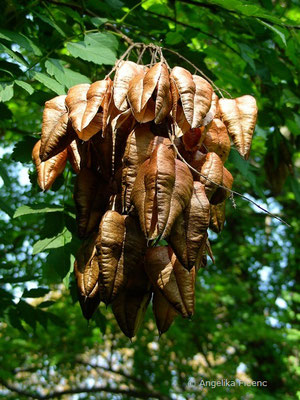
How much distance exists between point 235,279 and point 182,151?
7504mm

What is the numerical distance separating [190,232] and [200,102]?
0.34m

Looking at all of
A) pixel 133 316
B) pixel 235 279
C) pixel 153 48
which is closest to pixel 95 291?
pixel 133 316

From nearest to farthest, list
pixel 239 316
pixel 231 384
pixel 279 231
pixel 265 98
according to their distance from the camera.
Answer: pixel 265 98 → pixel 231 384 → pixel 239 316 → pixel 279 231

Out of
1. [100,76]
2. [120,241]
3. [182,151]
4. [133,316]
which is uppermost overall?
[182,151]

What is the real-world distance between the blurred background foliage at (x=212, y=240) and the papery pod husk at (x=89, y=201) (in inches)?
18.7

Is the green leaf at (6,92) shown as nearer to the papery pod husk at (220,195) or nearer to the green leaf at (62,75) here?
the green leaf at (62,75)

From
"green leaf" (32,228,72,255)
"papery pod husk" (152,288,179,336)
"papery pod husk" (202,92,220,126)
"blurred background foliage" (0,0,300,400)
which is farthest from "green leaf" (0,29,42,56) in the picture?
"papery pod husk" (152,288,179,336)

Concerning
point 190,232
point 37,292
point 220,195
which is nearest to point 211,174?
point 220,195

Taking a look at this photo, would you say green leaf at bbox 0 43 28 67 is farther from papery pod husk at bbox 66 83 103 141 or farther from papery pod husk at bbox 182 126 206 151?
papery pod husk at bbox 182 126 206 151

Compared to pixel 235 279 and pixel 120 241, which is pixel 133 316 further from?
pixel 235 279

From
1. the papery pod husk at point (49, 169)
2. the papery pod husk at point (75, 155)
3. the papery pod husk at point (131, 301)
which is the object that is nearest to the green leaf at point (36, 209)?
the papery pod husk at point (49, 169)

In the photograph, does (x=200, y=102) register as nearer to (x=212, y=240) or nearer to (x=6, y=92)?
(x=6, y=92)

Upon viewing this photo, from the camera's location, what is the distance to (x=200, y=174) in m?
1.09

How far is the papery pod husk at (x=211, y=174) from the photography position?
1131 millimetres
